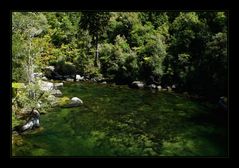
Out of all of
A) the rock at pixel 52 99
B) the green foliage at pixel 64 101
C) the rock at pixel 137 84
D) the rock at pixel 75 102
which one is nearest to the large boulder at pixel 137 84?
the rock at pixel 137 84

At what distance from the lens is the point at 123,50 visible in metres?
4.67

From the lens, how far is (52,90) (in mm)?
4578

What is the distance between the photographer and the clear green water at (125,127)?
444 centimetres

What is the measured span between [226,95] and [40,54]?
82.3 inches

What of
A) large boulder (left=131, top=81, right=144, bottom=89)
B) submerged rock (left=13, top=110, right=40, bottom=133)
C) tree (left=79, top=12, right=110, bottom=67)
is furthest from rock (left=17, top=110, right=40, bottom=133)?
large boulder (left=131, top=81, right=144, bottom=89)

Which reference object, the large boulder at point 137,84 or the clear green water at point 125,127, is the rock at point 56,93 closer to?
the clear green water at point 125,127

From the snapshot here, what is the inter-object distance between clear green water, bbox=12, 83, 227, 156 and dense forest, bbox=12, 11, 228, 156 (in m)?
0.15

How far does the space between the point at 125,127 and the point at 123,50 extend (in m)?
0.88

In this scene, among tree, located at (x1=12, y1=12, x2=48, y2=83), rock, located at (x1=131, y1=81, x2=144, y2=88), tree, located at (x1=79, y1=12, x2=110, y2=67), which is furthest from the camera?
rock, located at (x1=131, y1=81, x2=144, y2=88)

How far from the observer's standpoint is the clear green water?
4441mm

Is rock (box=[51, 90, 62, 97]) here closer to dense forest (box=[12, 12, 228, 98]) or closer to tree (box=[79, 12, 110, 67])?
dense forest (box=[12, 12, 228, 98])

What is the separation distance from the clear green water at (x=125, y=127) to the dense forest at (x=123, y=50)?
150mm

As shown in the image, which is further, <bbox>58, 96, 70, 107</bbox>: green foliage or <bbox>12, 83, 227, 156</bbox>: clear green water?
<bbox>58, 96, 70, 107</bbox>: green foliage

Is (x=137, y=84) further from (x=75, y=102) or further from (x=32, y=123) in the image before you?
(x=32, y=123)
